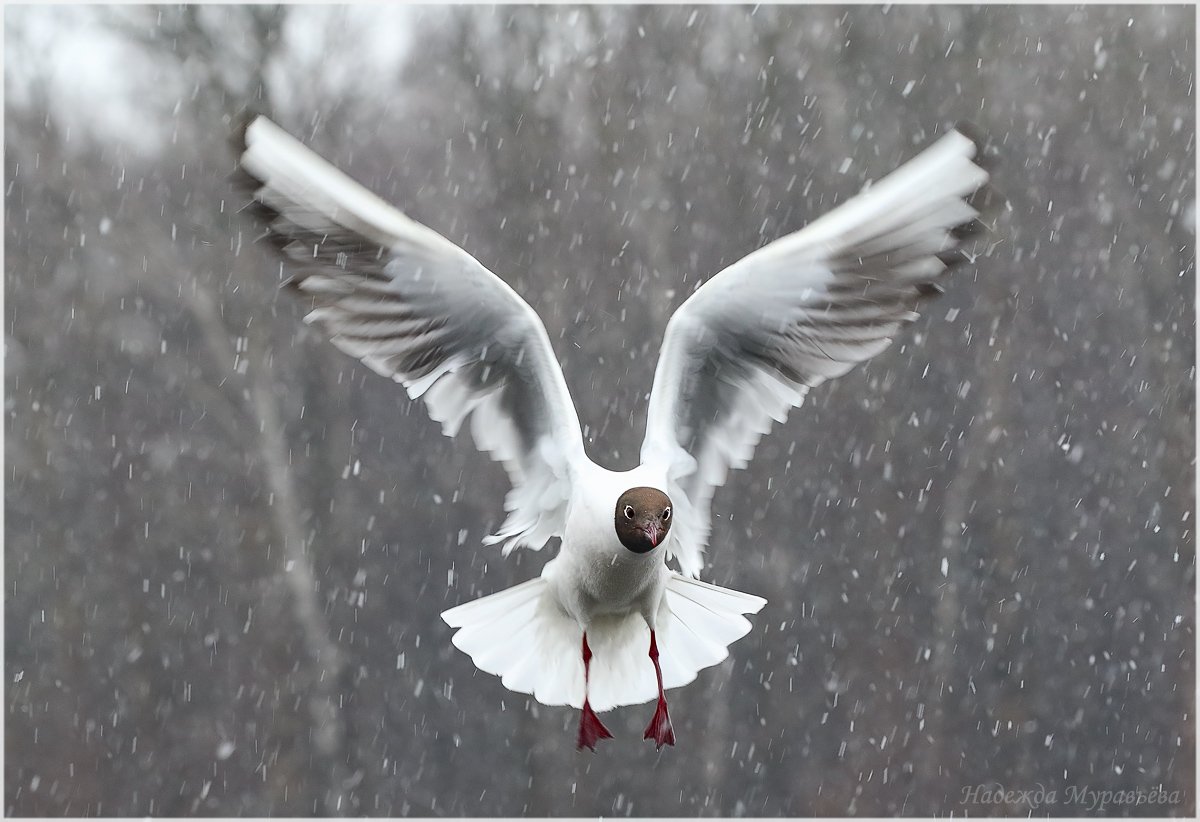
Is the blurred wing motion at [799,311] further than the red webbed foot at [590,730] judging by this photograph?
No

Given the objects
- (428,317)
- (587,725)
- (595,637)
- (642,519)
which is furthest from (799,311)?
(587,725)

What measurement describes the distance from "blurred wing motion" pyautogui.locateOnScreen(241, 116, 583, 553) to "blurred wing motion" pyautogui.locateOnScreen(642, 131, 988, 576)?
0.28 meters

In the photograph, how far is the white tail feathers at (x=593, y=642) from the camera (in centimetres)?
364

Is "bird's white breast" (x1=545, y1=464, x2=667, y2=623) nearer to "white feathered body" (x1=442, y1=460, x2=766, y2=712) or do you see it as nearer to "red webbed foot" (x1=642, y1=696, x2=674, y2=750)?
"white feathered body" (x1=442, y1=460, x2=766, y2=712)

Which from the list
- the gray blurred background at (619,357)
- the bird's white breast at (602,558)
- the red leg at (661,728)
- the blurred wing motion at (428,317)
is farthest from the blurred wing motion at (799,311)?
the gray blurred background at (619,357)

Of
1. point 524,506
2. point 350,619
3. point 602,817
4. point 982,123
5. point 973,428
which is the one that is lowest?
point 602,817

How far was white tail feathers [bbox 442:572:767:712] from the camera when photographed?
364 cm

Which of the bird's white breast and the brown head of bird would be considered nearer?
the brown head of bird

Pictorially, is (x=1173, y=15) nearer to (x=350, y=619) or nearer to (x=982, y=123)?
(x=982, y=123)

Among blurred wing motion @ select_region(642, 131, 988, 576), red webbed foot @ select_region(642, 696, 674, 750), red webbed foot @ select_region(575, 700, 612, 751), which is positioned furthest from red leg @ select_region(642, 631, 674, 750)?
blurred wing motion @ select_region(642, 131, 988, 576)

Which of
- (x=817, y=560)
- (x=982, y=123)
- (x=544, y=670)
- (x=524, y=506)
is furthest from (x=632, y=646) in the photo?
(x=982, y=123)

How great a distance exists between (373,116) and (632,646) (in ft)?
15.6

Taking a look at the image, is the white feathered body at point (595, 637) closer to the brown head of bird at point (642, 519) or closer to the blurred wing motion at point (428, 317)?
the blurred wing motion at point (428, 317)

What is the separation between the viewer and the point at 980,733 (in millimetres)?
7758
